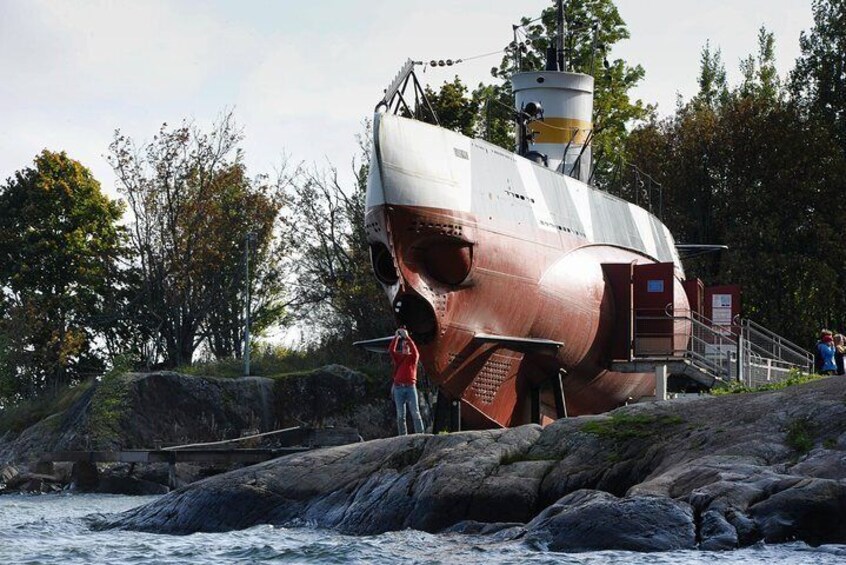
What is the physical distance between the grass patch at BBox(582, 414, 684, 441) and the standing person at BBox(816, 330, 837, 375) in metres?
11.1

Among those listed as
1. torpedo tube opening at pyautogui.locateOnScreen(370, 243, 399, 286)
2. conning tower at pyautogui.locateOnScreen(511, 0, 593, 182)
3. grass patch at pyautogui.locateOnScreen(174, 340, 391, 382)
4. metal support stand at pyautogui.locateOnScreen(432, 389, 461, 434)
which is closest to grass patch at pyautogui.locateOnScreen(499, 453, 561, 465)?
metal support stand at pyautogui.locateOnScreen(432, 389, 461, 434)

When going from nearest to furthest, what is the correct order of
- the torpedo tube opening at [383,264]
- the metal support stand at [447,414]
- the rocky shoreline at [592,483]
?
the rocky shoreline at [592,483] < the torpedo tube opening at [383,264] < the metal support stand at [447,414]

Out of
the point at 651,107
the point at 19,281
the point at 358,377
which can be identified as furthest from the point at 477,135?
the point at 19,281

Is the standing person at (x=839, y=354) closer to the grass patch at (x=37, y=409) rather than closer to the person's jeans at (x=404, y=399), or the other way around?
the person's jeans at (x=404, y=399)

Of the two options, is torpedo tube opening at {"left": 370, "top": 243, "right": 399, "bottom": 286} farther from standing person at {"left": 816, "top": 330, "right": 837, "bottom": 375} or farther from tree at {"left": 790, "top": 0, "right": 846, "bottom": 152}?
tree at {"left": 790, "top": 0, "right": 846, "bottom": 152}

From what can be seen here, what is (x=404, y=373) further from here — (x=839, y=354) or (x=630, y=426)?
(x=839, y=354)

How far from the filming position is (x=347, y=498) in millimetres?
20312

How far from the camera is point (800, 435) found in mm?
18656

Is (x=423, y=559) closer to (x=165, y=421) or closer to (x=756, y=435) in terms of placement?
(x=756, y=435)

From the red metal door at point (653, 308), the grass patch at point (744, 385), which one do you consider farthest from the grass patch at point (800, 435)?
the red metal door at point (653, 308)

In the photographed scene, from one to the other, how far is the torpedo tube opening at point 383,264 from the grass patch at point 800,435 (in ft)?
28.8

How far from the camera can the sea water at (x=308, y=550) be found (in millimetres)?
15391

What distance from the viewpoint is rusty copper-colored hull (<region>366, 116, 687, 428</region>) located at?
25344mm

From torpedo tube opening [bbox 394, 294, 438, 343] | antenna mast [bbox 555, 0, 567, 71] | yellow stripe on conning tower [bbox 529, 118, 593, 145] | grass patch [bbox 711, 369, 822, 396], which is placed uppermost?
antenna mast [bbox 555, 0, 567, 71]
